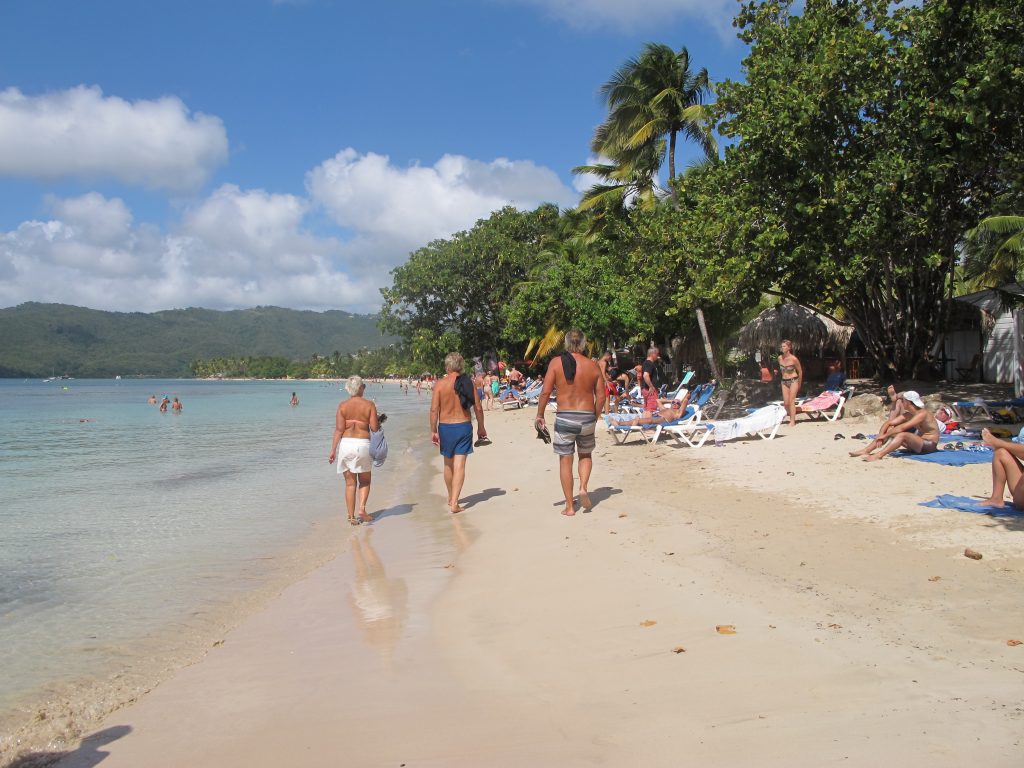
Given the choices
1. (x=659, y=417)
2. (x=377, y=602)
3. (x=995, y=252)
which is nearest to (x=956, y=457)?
(x=659, y=417)

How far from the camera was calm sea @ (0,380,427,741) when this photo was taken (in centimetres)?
430

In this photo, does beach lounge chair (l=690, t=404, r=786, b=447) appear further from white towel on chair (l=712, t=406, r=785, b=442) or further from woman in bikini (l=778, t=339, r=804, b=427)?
woman in bikini (l=778, t=339, r=804, b=427)

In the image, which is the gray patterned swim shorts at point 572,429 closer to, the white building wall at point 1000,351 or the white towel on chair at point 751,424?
the white towel on chair at point 751,424

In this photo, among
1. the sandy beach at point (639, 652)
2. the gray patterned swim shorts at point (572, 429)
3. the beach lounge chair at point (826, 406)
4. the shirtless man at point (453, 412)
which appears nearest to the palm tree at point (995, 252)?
the beach lounge chair at point (826, 406)

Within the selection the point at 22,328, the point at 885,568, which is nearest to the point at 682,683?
the point at 885,568

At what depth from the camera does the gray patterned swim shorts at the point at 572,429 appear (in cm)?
638

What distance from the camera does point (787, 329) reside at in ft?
63.2

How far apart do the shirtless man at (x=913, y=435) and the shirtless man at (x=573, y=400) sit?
3593 mm

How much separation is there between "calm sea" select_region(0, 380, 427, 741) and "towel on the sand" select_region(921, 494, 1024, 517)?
5.41m

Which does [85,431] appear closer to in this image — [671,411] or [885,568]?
[671,411]

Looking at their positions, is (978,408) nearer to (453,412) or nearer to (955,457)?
(955,457)

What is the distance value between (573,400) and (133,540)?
4.79 meters

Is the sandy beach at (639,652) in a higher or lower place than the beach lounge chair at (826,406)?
lower

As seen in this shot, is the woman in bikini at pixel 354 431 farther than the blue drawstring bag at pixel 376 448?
No
